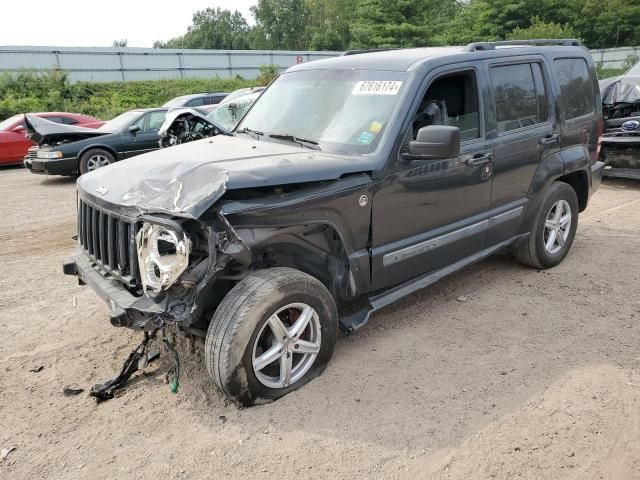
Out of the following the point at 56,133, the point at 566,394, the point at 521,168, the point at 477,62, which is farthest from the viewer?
the point at 56,133

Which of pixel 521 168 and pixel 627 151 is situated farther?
pixel 627 151

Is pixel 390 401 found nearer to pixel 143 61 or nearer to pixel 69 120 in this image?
pixel 69 120

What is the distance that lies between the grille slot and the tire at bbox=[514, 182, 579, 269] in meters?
3.62

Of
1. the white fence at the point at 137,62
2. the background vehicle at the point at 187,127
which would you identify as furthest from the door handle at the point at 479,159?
the white fence at the point at 137,62

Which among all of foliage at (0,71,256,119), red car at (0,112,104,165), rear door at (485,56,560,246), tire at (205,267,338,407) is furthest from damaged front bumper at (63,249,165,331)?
foliage at (0,71,256,119)

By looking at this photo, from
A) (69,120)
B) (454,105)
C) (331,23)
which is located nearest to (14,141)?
(69,120)

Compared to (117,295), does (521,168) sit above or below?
above

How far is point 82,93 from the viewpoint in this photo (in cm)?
2725

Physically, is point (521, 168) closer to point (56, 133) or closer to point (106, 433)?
point (106, 433)

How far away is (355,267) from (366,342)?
72cm

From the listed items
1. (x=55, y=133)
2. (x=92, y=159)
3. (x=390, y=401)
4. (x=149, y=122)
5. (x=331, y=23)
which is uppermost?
(x=331, y=23)

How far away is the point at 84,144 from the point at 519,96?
31.1 feet

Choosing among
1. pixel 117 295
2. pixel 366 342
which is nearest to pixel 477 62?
pixel 366 342

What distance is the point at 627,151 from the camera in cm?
841
